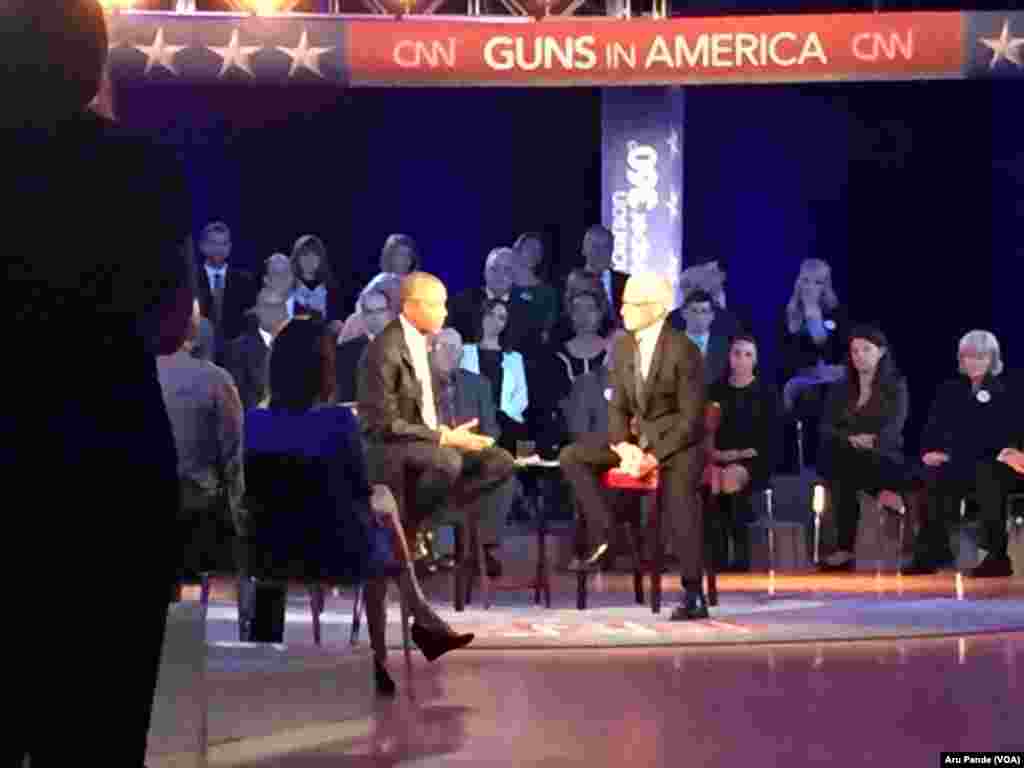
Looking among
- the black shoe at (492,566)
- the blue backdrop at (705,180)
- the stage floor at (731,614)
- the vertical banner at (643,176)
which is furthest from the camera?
the blue backdrop at (705,180)

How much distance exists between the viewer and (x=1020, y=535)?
1205 centimetres

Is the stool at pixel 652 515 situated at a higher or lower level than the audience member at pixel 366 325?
lower

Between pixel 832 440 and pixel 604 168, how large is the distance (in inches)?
129

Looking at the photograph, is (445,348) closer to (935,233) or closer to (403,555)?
(403,555)

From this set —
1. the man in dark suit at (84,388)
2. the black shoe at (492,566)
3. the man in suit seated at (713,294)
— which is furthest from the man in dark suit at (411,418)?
the man in dark suit at (84,388)

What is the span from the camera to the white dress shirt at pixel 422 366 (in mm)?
9945

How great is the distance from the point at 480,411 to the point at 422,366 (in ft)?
4.17

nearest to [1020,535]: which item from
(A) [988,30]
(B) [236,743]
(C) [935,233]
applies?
(A) [988,30]

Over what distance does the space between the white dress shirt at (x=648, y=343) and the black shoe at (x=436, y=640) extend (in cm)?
247

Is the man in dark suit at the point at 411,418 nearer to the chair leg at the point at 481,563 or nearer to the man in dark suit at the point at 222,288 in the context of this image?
the chair leg at the point at 481,563

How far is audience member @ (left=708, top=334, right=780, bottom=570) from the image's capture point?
11.9 m

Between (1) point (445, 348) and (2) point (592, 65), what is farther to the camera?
(2) point (592, 65)

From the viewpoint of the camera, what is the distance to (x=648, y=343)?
981 centimetres

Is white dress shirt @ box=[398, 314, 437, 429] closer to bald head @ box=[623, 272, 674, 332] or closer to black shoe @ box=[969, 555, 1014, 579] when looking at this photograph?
bald head @ box=[623, 272, 674, 332]
